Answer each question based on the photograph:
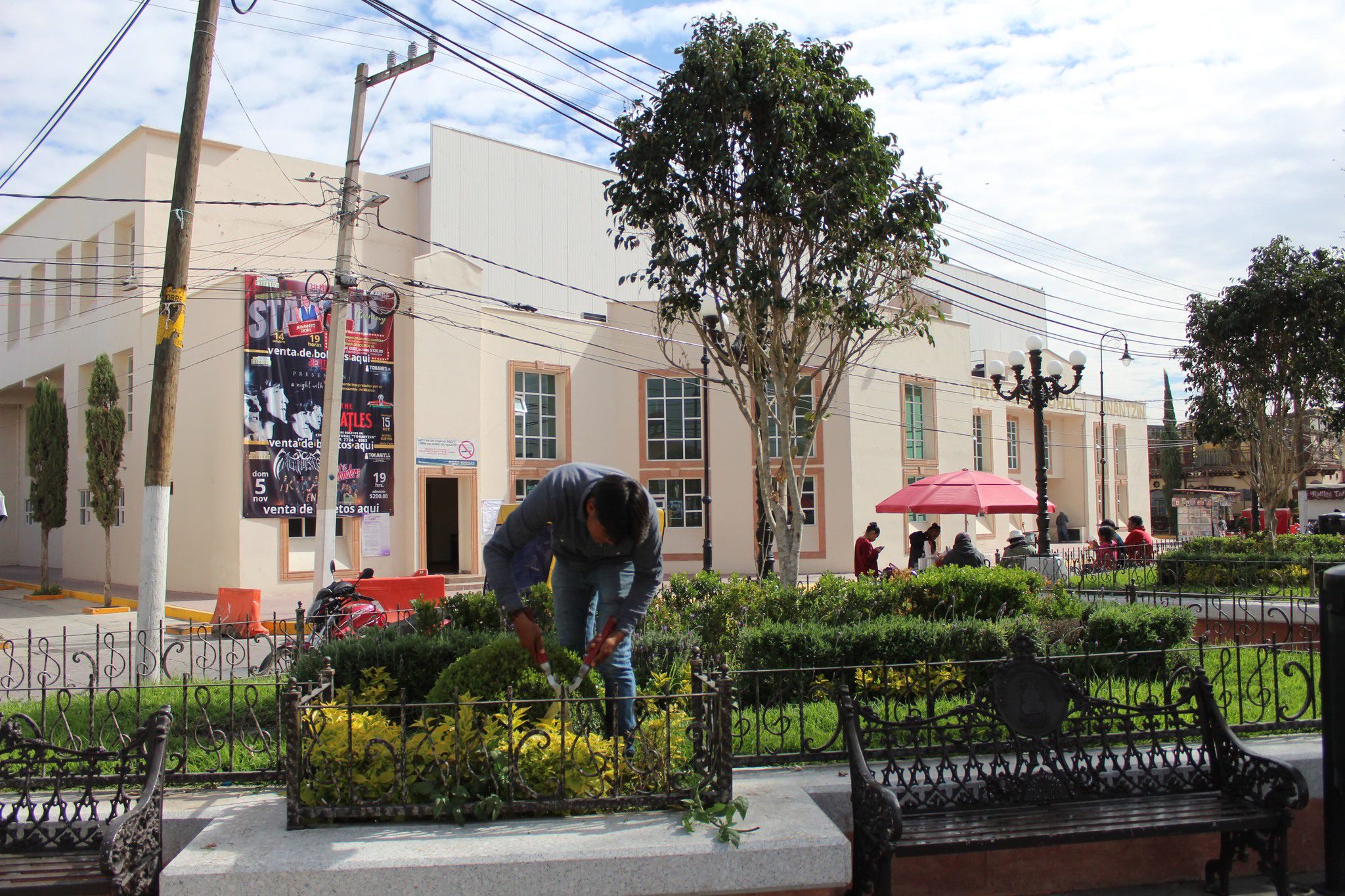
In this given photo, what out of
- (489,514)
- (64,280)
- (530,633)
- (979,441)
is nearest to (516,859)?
(530,633)

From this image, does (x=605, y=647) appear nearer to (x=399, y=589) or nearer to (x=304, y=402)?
(x=399, y=589)

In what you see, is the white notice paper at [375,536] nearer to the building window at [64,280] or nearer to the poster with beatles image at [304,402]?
the poster with beatles image at [304,402]

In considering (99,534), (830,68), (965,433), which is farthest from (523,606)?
(965,433)

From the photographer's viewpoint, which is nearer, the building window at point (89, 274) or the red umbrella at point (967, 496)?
the red umbrella at point (967, 496)

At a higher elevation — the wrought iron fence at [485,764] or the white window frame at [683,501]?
the white window frame at [683,501]

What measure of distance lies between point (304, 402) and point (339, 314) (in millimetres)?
7253

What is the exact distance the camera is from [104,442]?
20.2 metres

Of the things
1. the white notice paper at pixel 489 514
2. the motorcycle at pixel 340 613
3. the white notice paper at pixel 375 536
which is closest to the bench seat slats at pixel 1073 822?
the motorcycle at pixel 340 613

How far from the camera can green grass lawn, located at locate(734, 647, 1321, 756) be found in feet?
15.9

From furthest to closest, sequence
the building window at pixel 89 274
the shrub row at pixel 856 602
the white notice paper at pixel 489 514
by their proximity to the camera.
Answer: the building window at pixel 89 274 → the white notice paper at pixel 489 514 → the shrub row at pixel 856 602

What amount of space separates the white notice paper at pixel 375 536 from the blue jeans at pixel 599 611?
61.3ft

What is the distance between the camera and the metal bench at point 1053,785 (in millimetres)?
3762

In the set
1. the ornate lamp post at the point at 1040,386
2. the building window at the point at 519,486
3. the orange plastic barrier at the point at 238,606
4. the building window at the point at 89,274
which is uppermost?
the building window at the point at 89,274

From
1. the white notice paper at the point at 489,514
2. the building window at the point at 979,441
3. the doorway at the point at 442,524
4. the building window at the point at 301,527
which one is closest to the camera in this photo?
the building window at the point at 301,527
